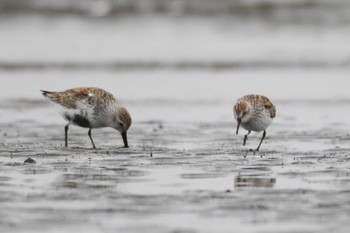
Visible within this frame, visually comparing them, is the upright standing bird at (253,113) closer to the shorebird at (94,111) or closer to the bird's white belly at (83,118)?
the shorebird at (94,111)

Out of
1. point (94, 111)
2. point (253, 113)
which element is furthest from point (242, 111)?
point (94, 111)

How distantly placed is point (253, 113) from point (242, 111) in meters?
0.23

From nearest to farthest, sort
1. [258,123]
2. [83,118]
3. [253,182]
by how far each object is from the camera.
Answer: [253,182] → [258,123] → [83,118]

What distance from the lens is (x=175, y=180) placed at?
35.1 feet

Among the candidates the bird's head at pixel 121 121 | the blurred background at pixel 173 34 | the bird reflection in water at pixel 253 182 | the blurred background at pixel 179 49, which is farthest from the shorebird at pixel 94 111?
the blurred background at pixel 173 34

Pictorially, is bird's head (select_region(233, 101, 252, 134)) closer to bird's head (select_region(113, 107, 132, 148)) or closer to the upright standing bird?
the upright standing bird

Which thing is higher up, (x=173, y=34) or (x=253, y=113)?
(x=173, y=34)

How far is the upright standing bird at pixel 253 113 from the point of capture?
44.7 feet

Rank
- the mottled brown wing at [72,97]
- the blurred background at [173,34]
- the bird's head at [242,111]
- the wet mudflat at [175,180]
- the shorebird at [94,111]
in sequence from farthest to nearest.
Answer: the blurred background at [173,34]
the mottled brown wing at [72,97]
the shorebird at [94,111]
the bird's head at [242,111]
the wet mudflat at [175,180]

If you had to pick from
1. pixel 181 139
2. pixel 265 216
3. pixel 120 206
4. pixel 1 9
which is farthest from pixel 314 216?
pixel 1 9

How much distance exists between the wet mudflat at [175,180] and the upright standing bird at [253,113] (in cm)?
36

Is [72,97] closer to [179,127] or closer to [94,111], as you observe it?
[94,111]

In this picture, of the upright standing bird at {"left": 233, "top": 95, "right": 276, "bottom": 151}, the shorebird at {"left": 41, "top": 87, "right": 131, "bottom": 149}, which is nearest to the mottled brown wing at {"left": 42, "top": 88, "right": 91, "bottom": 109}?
the shorebird at {"left": 41, "top": 87, "right": 131, "bottom": 149}

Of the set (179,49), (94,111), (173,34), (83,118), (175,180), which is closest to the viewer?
(175,180)
